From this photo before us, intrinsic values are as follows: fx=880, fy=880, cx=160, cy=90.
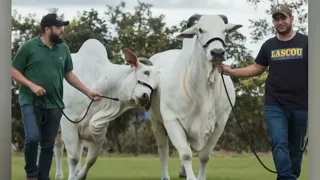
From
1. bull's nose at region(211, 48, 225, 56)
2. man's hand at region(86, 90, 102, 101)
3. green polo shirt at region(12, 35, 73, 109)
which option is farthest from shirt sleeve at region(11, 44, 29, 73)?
bull's nose at region(211, 48, 225, 56)

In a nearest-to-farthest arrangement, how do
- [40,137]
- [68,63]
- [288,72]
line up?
[288,72], [40,137], [68,63]

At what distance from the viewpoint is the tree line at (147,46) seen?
569cm

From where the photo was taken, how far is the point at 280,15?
209 inches

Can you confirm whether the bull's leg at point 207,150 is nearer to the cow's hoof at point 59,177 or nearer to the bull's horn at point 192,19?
the bull's horn at point 192,19

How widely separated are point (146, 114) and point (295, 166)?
3.51ft

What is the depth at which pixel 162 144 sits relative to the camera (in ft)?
19.2

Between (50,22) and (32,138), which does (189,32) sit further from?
(32,138)

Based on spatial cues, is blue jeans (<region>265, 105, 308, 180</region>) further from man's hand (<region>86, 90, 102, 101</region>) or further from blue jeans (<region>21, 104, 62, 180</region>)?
blue jeans (<region>21, 104, 62, 180</region>)

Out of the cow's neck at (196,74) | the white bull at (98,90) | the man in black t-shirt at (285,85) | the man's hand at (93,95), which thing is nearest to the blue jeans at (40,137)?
the man's hand at (93,95)

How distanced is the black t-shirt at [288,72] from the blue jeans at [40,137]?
52.3 inches

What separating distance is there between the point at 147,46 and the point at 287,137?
1.14m

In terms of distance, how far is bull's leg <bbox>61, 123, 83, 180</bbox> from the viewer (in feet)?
19.3

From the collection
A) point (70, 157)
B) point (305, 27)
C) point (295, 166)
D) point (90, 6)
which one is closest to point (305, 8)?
point (305, 27)

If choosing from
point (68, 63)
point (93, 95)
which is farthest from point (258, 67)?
point (68, 63)
